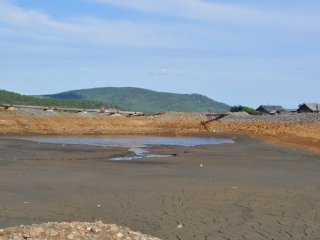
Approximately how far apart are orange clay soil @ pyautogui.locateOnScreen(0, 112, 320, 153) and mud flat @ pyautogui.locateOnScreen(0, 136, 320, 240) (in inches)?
1000

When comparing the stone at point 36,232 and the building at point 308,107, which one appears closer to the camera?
the stone at point 36,232

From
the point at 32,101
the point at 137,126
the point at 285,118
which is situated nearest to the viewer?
the point at 137,126

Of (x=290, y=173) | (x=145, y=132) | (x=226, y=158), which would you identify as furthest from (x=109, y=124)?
(x=290, y=173)

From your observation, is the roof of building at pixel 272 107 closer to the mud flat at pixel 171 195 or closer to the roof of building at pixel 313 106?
the roof of building at pixel 313 106

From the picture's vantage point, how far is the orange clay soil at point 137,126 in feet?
164

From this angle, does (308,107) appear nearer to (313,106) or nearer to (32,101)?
(313,106)

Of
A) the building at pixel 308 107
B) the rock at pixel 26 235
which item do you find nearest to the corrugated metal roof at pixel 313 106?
the building at pixel 308 107

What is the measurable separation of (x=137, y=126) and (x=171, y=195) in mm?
42006

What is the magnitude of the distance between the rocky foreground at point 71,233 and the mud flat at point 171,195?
2.76 metres

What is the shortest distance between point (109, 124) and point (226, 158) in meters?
30.7

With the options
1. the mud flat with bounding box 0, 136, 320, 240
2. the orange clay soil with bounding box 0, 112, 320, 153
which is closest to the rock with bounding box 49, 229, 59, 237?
the mud flat with bounding box 0, 136, 320, 240

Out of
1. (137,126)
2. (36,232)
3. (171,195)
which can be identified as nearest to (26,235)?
(36,232)

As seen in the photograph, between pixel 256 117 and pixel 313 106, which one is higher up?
pixel 313 106

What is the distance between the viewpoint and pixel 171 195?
14.9m
